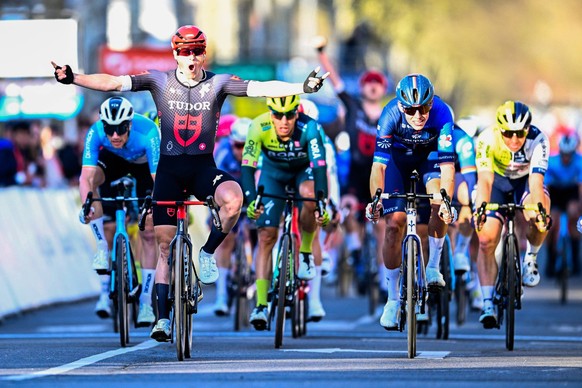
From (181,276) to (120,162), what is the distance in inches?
125

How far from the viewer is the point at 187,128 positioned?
48.5ft

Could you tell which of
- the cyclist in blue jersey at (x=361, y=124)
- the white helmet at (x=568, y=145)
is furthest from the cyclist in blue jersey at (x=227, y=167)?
the white helmet at (x=568, y=145)

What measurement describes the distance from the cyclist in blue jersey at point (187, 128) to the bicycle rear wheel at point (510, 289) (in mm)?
2724

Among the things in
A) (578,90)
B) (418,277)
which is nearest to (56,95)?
(418,277)

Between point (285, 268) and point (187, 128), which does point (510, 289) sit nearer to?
point (285, 268)

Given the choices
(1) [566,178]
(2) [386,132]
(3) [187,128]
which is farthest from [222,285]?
(1) [566,178]

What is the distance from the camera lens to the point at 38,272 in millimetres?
22656

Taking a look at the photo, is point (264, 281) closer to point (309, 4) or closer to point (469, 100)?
point (309, 4)

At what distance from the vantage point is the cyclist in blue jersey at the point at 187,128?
48.2 ft

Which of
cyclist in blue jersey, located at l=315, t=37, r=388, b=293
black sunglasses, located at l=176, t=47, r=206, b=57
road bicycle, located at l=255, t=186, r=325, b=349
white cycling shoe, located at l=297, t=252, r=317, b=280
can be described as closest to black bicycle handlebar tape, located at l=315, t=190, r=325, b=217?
road bicycle, located at l=255, t=186, r=325, b=349

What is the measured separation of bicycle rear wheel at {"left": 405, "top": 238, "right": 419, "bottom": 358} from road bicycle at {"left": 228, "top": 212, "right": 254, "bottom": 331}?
14.2 ft

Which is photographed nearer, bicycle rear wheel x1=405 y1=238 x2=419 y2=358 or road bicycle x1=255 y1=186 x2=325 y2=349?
bicycle rear wheel x1=405 y1=238 x2=419 y2=358

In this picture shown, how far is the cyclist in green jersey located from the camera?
1675cm

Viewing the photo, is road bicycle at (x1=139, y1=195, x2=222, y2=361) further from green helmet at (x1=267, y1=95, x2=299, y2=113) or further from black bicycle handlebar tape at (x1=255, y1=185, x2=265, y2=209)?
green helmet at (x1=267, y1=95, x2=299, y2=113)
